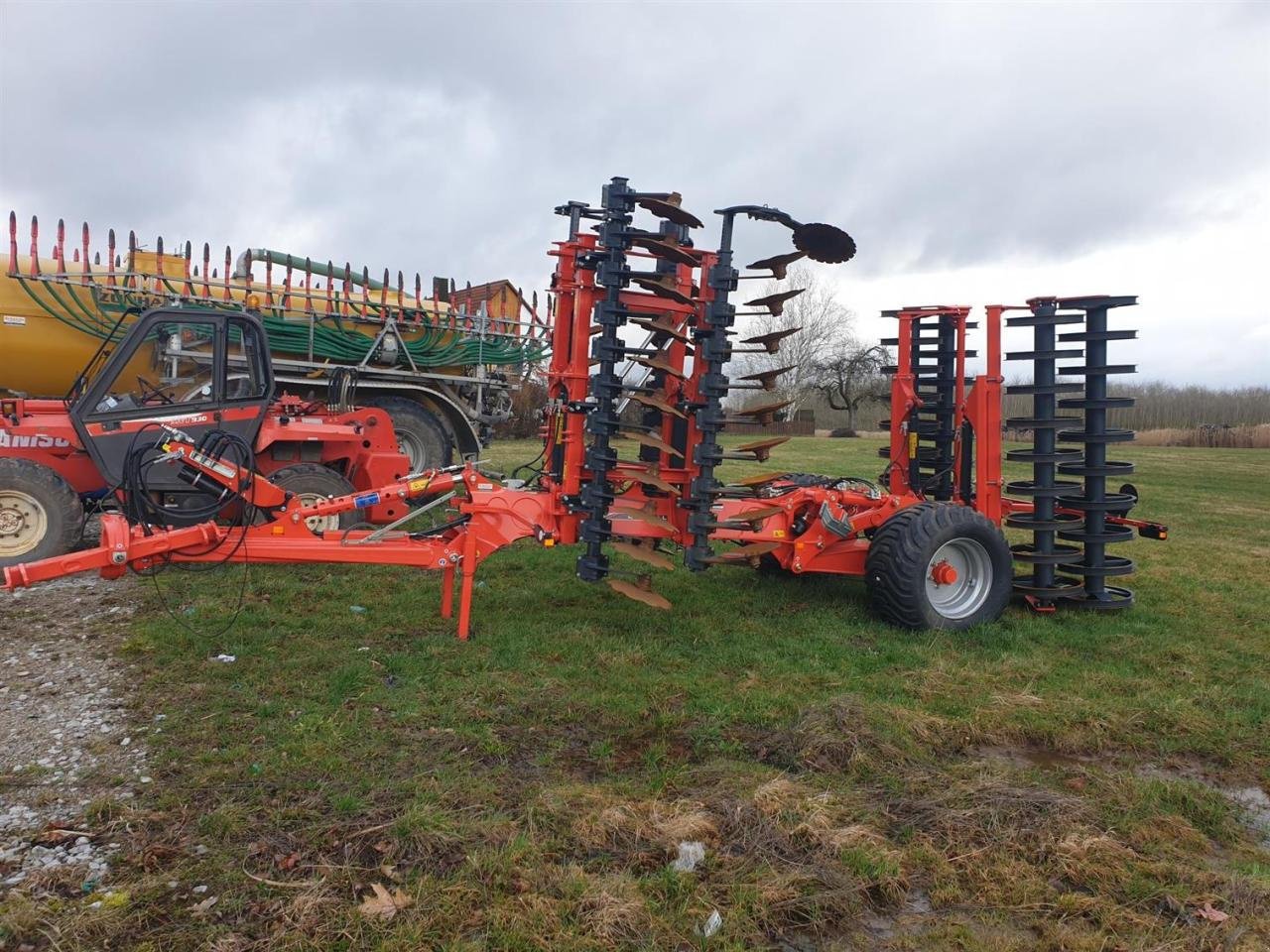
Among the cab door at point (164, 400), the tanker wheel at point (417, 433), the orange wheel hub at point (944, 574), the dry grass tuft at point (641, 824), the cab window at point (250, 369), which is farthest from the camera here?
the tanker wheel at point (417, 433)

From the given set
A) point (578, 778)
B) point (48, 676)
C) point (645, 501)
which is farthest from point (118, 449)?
point (578, 778)

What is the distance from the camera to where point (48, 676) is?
5.01 meters

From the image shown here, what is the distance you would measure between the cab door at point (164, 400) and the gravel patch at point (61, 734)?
3.81 ft

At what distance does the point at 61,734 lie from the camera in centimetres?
425

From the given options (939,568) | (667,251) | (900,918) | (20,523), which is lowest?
(900,918)

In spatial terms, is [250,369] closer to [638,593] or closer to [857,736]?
[638,593]

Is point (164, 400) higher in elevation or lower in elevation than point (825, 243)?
lower

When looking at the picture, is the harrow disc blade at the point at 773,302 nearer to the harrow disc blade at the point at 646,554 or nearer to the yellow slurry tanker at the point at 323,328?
the harrow disc blade at the point at 646,554

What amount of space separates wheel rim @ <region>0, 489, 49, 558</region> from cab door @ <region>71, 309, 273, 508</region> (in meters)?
0.55

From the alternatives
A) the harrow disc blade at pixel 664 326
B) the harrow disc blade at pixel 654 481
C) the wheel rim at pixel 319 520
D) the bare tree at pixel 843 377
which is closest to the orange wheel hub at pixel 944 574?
the harrow disc blade at pixel 654 481

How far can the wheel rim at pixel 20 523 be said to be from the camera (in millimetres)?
7078

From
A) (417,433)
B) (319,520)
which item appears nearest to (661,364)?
(319,520)

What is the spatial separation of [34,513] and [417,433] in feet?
16.7

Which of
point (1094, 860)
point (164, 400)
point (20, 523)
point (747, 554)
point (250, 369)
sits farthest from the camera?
point (250, 369)
